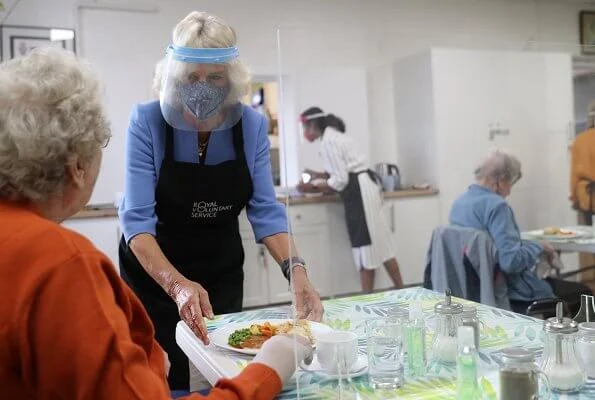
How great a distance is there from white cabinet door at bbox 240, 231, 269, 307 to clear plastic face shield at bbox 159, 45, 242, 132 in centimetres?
45

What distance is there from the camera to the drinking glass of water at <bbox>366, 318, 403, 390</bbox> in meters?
1.02

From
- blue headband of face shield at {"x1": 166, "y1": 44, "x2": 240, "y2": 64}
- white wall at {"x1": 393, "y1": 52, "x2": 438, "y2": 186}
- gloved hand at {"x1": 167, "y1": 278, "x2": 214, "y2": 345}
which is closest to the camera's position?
gloved hand at {"x1": 167, "y1": 278, "x2": 214, "y2": 345}

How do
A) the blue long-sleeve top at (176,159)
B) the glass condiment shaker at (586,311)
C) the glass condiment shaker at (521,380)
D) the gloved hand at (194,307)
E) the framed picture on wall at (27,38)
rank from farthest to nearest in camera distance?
the framed picture on wall at (27,38) → the blue long-sleeve top at (176,159) → the gloved hand at (194,307) → the glass condiment shaker at (586,311) → the glass condiment shaker at (521,380)

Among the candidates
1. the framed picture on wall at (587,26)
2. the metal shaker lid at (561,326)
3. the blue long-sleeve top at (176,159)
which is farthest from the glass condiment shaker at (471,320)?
the framed picture on wall at (587,26)

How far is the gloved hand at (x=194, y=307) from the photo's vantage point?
4.26 ft

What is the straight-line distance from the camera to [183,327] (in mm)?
1456

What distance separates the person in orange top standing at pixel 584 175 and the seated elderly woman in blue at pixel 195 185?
893mm

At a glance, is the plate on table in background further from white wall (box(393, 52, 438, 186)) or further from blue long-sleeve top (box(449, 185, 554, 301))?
white wall (box(393, 52, 438, 186))

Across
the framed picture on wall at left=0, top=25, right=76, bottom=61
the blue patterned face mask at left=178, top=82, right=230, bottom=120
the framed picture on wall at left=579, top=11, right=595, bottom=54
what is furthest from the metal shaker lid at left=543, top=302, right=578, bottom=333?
the framed picture on wall at left=579, top=11, right=595, bottom=54

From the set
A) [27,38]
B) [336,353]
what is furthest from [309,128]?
[336,353]

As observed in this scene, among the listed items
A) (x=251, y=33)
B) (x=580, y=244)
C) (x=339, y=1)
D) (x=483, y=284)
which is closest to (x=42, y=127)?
(x=483, y=284)

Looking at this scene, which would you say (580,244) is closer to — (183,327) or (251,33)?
(183,327)

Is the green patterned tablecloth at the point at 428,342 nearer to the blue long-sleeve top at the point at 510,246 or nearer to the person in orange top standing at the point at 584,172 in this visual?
the blue long-sleeve top at the point at 510,246

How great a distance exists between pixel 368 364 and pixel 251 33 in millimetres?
3978
